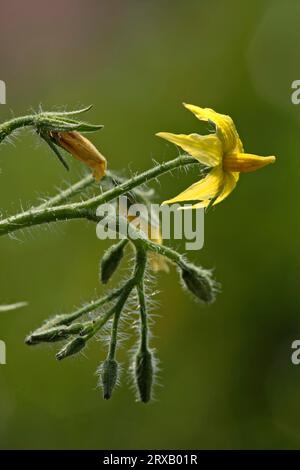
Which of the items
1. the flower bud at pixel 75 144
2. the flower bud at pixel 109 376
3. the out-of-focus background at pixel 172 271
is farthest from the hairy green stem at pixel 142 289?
the out-of-focus background at pixel 172 271

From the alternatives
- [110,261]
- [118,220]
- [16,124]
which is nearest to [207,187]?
[118,220]

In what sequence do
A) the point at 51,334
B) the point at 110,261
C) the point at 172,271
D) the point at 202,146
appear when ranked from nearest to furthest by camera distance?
the point at 51,334 → the point at 202,146 → the point at 110,261 → the point at 172,271

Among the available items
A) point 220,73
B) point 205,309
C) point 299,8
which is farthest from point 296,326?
point 299,8

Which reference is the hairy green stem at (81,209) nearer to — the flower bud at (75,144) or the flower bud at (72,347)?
the flower bud at (75,144)

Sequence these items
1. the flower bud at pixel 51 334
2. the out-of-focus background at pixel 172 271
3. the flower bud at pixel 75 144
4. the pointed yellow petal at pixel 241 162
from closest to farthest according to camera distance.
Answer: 1. the flower bud at pixel 51 334
2. the flower bud at pixel 75 144
3. the pointed yellow petal at pixel 241 162
4. the out-of-focus background at pixel 172 271

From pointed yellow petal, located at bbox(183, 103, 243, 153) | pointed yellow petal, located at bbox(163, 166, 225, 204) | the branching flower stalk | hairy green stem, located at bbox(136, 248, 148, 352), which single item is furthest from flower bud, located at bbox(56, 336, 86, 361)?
pointed yellow petal, located at bbox(183, 103, 243, 153)

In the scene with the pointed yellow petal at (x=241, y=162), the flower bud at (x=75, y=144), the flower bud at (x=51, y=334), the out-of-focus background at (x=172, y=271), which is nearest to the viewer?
the flower bud at (x=51, y=334)

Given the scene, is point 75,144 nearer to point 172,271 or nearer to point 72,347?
point 72,347

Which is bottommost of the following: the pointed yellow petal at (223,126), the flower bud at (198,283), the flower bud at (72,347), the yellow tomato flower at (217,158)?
the flower bud at (72,347)
